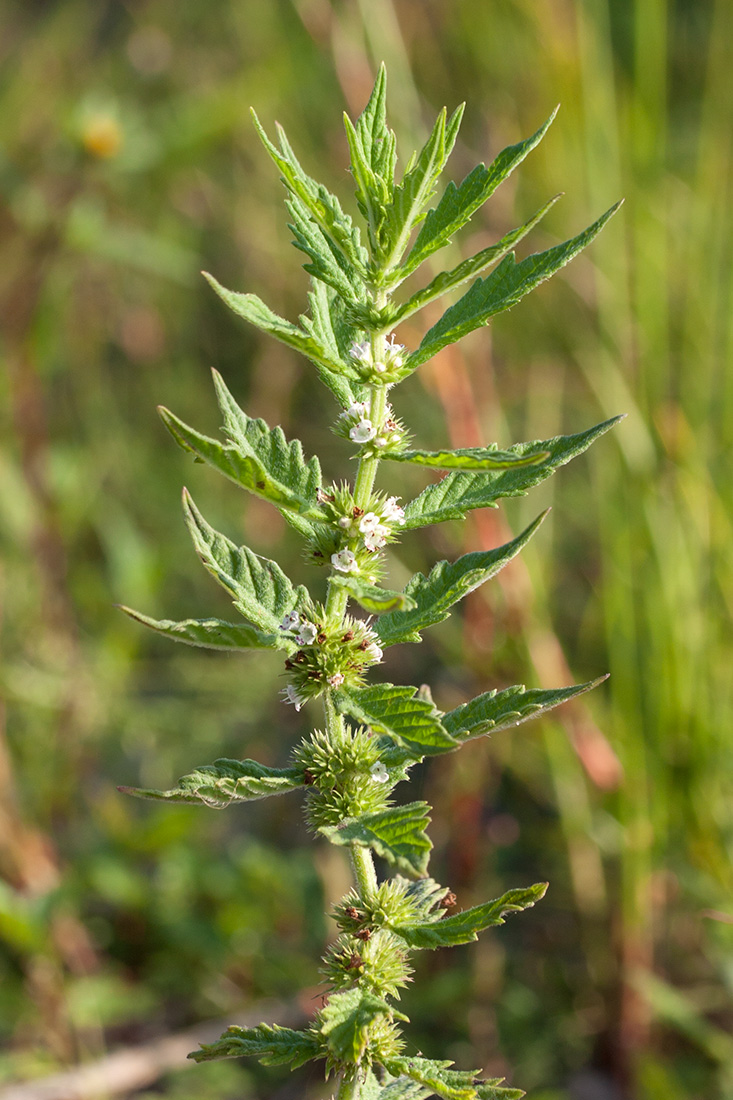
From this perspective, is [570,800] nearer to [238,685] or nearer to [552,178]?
[238,685]

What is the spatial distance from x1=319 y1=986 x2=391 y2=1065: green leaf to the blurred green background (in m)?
1.22

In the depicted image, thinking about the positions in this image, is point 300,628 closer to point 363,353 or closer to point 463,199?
point 363,353

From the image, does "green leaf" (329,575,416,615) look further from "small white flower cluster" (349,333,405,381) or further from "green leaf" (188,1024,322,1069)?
"green leaf" (188,1024,322,1069)

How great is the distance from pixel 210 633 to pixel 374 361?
0.34m

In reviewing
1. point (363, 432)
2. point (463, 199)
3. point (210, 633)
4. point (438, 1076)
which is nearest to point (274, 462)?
point (363, 432)

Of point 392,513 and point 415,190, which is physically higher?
point 415,190

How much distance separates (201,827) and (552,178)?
8.14 ft

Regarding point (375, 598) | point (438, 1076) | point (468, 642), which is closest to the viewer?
point (375, 598)

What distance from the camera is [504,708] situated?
88 centimetres

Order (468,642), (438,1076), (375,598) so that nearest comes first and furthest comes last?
(375,598), (438,1076), (468,642)

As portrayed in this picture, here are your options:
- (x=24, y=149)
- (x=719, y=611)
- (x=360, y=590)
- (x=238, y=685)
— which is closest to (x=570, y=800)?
(x=719, y=611)

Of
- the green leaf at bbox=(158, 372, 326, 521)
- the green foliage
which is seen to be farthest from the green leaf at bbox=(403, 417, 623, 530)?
the green leaf at bbox=(158, 372, 326, 521)

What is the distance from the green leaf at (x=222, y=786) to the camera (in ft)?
2.70

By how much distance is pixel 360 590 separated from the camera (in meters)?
0.84
